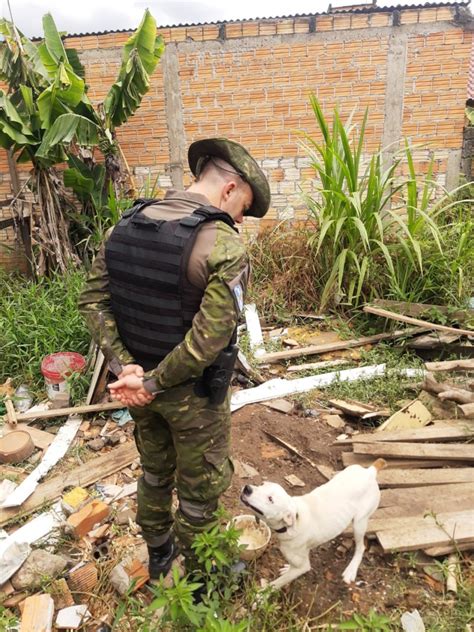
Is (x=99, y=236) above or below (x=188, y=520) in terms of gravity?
above

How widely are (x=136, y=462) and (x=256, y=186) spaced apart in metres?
2.16

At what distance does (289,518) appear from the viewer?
189 cm

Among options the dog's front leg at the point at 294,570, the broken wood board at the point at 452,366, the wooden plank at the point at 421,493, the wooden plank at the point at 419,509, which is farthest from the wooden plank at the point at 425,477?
the broken wood board at the point at 452,366

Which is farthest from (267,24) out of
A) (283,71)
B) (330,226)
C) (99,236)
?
(99,236)

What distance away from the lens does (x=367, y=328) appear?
14.6 feet

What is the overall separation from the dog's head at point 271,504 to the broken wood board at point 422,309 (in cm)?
271

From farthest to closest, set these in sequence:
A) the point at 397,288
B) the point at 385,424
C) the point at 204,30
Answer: the point at 204,30, the point at 397,288, the point at 385,424

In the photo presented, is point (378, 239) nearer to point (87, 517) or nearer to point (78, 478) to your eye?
point (78, 478)

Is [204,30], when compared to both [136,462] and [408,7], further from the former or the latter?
[136,462]

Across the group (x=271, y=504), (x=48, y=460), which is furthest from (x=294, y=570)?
(x=48, y=460)

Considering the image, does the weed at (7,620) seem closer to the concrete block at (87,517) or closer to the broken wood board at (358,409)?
the concrete block at (87,517)

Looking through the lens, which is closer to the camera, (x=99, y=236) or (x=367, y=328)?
(x=367, y=328)

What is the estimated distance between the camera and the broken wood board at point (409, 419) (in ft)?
10.2

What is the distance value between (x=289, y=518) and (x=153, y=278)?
1124 millimetres
